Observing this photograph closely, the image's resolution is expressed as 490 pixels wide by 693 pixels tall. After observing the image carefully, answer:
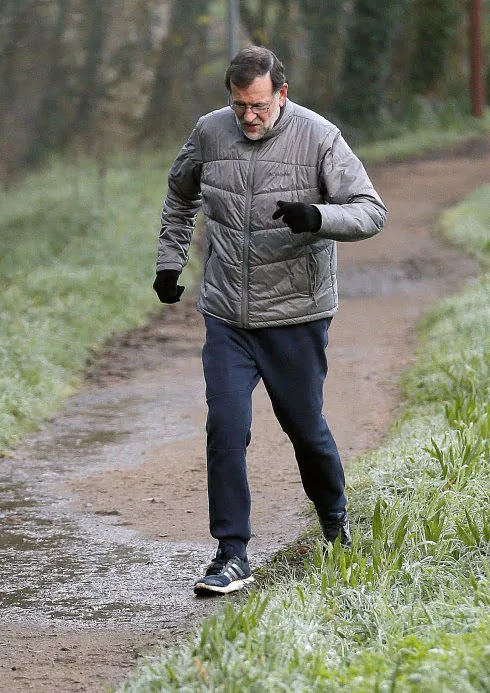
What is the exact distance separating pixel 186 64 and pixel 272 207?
1605 cm

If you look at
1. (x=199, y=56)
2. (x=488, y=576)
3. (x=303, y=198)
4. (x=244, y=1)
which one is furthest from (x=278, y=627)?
(x=244, y=1)

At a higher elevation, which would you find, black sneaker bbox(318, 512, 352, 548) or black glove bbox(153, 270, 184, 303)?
black glove bbox(153, 270, 184, 303)

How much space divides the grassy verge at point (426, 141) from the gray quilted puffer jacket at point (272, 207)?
59.6 feet

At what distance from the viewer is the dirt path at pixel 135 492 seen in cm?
456

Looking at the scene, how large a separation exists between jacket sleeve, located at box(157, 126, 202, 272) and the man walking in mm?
53

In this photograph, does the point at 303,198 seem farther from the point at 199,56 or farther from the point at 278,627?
the point at 199,56

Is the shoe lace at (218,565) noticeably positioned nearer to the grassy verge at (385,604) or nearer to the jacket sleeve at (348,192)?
the grassy verge at (385,604)

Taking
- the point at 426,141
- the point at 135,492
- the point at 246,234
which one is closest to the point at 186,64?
the point at 426,141

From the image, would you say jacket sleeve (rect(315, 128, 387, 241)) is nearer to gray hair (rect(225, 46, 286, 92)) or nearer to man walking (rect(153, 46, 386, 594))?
man walking (rect(153, 46, 386, 594))

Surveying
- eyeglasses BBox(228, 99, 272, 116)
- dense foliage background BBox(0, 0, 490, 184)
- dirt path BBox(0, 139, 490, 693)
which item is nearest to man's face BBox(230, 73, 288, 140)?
eyeglasses BBox(228, 99, 272, 116)

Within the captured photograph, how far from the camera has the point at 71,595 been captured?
4996mm

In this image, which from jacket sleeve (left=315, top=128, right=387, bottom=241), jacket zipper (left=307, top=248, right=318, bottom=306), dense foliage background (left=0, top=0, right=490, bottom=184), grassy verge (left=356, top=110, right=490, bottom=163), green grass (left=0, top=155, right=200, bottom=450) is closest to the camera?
jacket sleeve (left=315, top=128, right=387, bottom=241)

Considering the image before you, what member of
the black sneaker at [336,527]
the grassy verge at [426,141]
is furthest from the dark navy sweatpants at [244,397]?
the grassy verge at [426,141]

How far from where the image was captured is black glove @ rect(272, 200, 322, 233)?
15.0ft
